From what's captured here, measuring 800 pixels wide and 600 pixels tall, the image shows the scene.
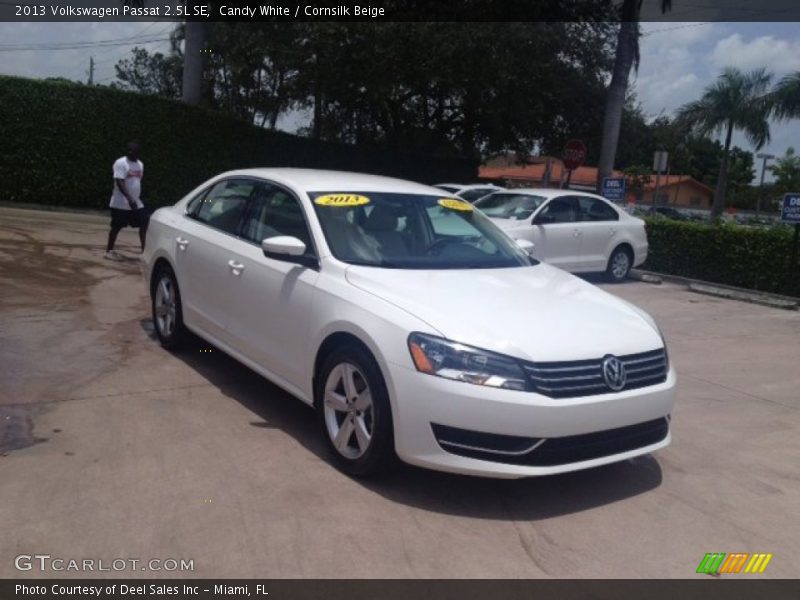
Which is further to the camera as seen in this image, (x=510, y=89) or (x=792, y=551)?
(x=510, y=89)

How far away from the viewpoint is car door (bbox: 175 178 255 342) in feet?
18.8

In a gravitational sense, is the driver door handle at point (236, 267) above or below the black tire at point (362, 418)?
above

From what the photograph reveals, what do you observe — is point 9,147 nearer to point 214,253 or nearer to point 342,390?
point 214,253

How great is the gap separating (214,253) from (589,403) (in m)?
3.09

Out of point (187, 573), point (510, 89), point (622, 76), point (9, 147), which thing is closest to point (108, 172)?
point (9, 147)

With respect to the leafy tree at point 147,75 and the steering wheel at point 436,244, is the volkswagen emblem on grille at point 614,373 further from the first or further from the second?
the leafy tree at point 147,75

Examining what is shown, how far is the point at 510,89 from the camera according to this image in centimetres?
2148

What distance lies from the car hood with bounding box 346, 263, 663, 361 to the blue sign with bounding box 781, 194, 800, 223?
8416mm

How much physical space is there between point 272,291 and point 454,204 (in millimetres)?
1566

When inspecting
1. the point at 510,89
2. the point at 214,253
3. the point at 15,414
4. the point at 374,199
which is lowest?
the point at 15,414

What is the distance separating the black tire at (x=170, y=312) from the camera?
647 centimetres

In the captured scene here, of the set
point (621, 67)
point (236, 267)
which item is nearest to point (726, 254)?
point (621, 67)

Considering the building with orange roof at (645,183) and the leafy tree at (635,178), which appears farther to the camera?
the building with orange roof at (645,183)

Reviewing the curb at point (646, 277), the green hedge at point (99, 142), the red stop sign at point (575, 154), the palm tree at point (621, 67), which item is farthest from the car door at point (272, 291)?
the palm tree at point (621, 67)
